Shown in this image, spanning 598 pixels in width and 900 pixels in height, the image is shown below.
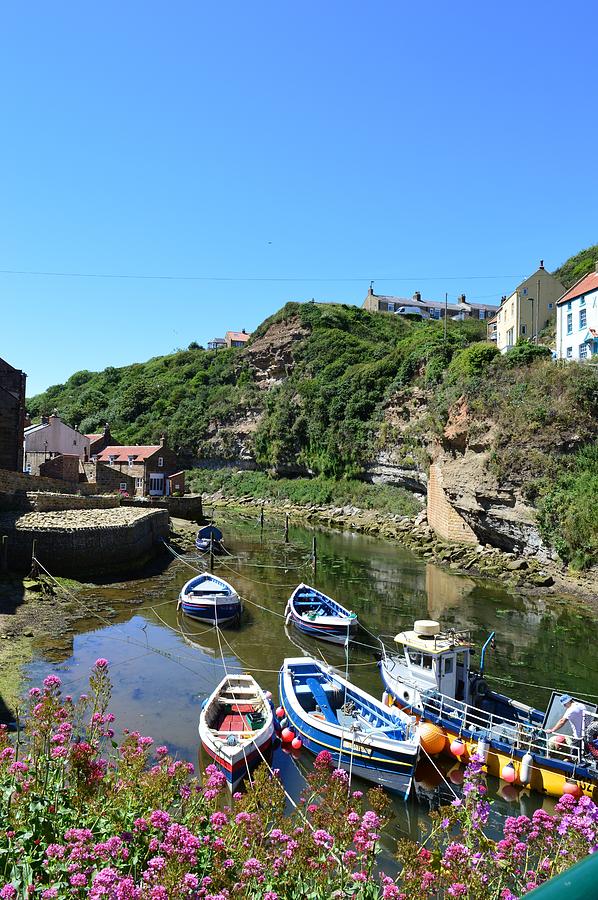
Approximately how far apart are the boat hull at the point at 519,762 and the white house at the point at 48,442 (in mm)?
43657

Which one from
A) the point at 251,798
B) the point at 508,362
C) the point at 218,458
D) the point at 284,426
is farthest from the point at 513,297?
the point at 251,798

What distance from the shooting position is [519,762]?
520 inches

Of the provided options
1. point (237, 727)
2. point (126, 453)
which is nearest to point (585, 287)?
point (237, 727)

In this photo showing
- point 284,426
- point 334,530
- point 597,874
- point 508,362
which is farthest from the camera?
point 284,426

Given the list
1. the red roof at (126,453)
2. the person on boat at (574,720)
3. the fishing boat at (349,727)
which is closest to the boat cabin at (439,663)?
the fishing boat at (349,727)

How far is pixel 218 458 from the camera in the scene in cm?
8256

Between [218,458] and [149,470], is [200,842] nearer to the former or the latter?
[149,470]

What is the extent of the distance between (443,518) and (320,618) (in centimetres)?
2238

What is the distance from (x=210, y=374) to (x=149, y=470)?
4267cm

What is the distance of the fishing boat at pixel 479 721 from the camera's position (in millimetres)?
12953

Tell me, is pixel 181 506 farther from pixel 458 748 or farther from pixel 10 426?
pixel 458 748

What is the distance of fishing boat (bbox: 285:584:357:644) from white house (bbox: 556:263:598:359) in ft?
81.4

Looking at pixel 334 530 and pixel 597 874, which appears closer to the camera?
pixel 597 874

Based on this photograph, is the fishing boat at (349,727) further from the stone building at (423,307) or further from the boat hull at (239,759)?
the stone building at (423,307)
